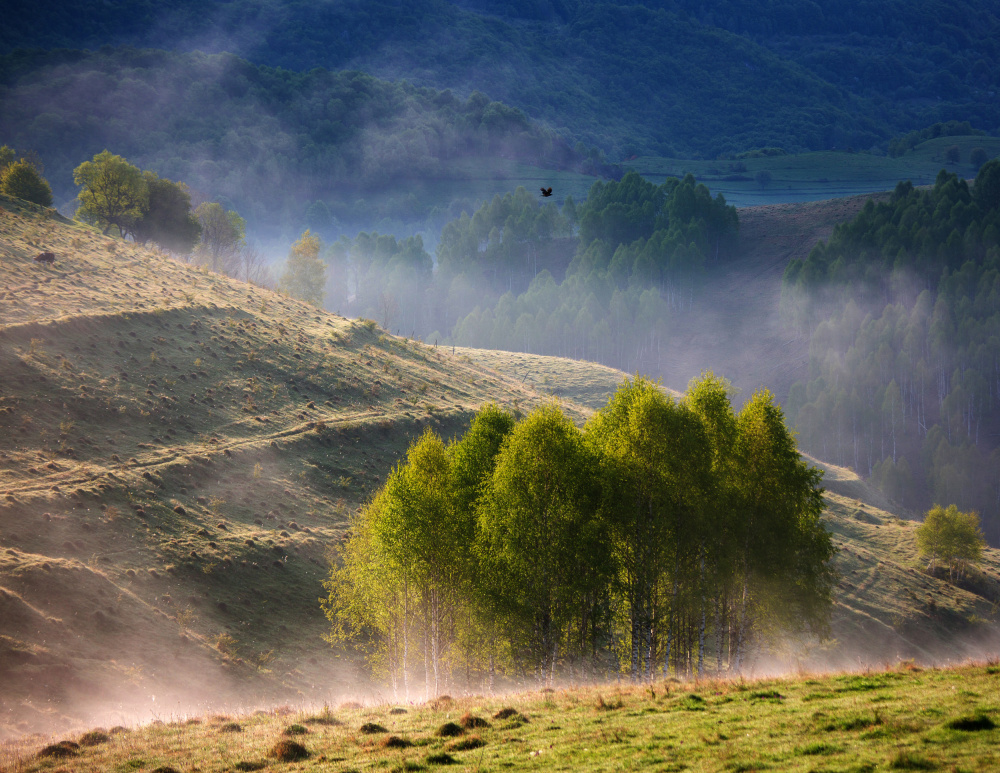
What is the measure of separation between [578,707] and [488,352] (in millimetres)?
119667

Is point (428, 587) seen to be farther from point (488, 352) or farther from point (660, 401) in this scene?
point (488, 352)

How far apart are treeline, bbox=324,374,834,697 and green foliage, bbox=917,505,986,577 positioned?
Result: 4637 centimetres

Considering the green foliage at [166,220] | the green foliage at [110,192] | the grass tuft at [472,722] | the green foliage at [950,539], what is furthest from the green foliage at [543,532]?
the green foliage at [166,220]

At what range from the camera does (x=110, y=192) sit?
11556 centimetres

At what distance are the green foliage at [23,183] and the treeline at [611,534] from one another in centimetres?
10179

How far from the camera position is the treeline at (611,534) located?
110ft

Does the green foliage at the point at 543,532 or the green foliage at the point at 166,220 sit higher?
the green foliage at the point at 166,220

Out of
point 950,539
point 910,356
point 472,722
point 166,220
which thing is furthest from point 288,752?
point 910,356

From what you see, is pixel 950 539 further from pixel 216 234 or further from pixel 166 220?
pixel 216 234

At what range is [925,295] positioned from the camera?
170 meters

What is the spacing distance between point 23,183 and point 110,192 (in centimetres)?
1178

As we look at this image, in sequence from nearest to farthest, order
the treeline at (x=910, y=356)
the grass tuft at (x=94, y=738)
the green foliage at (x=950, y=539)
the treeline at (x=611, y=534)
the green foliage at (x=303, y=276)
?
the grass tuft at (x=94, y=738), the treeline at (x=611, y=534), the green foliage at (x=950, y=539), the treeline at (x=910, y=356), the green foliage at (x=303, y=276)

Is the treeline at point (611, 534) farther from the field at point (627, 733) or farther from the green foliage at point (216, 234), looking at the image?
the green foliage at point (216, 234)

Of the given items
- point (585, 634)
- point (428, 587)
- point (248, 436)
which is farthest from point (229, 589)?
point (585, 634)
